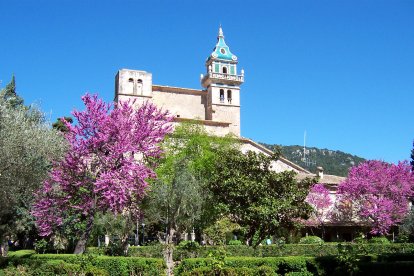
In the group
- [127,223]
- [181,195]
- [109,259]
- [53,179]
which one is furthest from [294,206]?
[53,179]

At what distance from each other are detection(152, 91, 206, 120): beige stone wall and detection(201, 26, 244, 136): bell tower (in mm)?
1156

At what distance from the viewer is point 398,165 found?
150 feet

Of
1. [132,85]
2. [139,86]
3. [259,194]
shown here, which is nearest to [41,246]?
[259,194]

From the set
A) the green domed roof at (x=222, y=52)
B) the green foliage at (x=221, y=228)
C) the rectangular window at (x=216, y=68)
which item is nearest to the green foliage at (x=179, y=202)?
the green foliage at (x=221, y=228)

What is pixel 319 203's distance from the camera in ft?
152

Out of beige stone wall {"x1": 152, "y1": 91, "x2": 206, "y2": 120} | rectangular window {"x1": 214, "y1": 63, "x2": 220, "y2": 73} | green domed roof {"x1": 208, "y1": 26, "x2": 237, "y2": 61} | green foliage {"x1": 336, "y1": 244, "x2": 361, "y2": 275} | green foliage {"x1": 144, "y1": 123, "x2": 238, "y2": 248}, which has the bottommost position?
green foliage {"x1": 336, "y1": 244, "x2": 361, "y2": 275}

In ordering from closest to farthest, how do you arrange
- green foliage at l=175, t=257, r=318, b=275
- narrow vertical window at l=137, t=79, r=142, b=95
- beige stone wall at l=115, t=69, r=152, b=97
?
green foliage at l=175, t=257, r=318, b=275
beige stone wall at l=115, t=69, r=152, b=97
narrow vertical window at l=137, t=79, r=142, b=95

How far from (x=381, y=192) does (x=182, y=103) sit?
27101 mm

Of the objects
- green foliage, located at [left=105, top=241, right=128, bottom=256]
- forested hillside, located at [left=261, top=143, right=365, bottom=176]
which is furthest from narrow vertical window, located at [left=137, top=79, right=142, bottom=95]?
forested hillside, located at [left=261, top=143, right=365, bottom=176]

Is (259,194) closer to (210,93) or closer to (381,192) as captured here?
(381,192)

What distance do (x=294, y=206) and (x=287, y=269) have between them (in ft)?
26.6

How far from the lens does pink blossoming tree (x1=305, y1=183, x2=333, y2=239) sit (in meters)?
46.4

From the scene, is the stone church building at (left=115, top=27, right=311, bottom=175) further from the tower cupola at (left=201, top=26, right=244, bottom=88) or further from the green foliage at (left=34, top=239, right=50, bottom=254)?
the green foliage at (left=34, top=239, right=50, bottom=254)

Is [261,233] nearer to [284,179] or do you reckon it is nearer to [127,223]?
[284,179]
